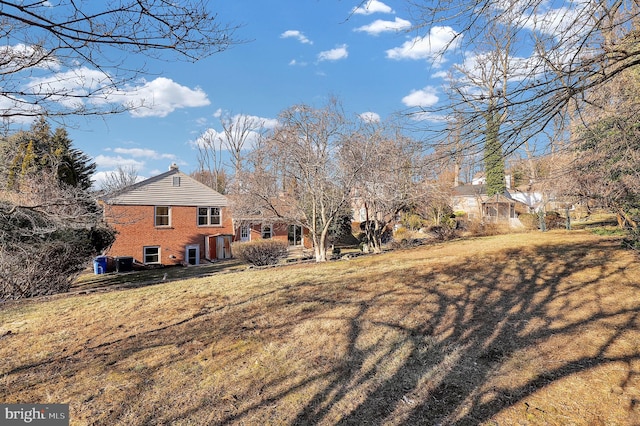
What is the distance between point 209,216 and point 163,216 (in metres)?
2.85

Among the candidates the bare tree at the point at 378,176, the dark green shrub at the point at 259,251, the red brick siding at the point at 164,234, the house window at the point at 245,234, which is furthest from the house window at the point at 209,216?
the bare tree at the point at 378,176

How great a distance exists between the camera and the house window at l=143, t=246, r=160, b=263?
1947cm

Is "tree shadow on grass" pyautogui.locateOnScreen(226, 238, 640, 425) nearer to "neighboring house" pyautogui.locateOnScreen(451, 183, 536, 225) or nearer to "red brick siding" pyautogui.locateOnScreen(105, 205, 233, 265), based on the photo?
"red brick siding" pyautogui.locateOnScreen(105, 205, 233, 265)

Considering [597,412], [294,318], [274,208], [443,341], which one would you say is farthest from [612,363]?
[274,208]

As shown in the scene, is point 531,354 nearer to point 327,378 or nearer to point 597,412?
point 597,412

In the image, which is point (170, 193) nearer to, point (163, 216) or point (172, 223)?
point (163, 216)

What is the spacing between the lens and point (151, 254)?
64.5 feet

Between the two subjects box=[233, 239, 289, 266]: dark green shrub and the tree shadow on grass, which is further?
box=[233, 239, 289, 266]: dark green shrub

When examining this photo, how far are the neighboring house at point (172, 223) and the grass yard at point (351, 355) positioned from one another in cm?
1308

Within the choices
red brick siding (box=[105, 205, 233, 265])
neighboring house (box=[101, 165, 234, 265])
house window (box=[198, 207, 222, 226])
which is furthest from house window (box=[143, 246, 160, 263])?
house window (box=[198, 207, 222, 226])

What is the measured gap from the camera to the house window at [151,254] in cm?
1947

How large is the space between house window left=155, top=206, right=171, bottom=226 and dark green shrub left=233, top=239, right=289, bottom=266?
295 inches

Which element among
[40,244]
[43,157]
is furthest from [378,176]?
[43,157]

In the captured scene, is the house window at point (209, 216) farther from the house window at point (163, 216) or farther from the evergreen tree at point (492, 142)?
the evergreen tree at point (492, 142)
